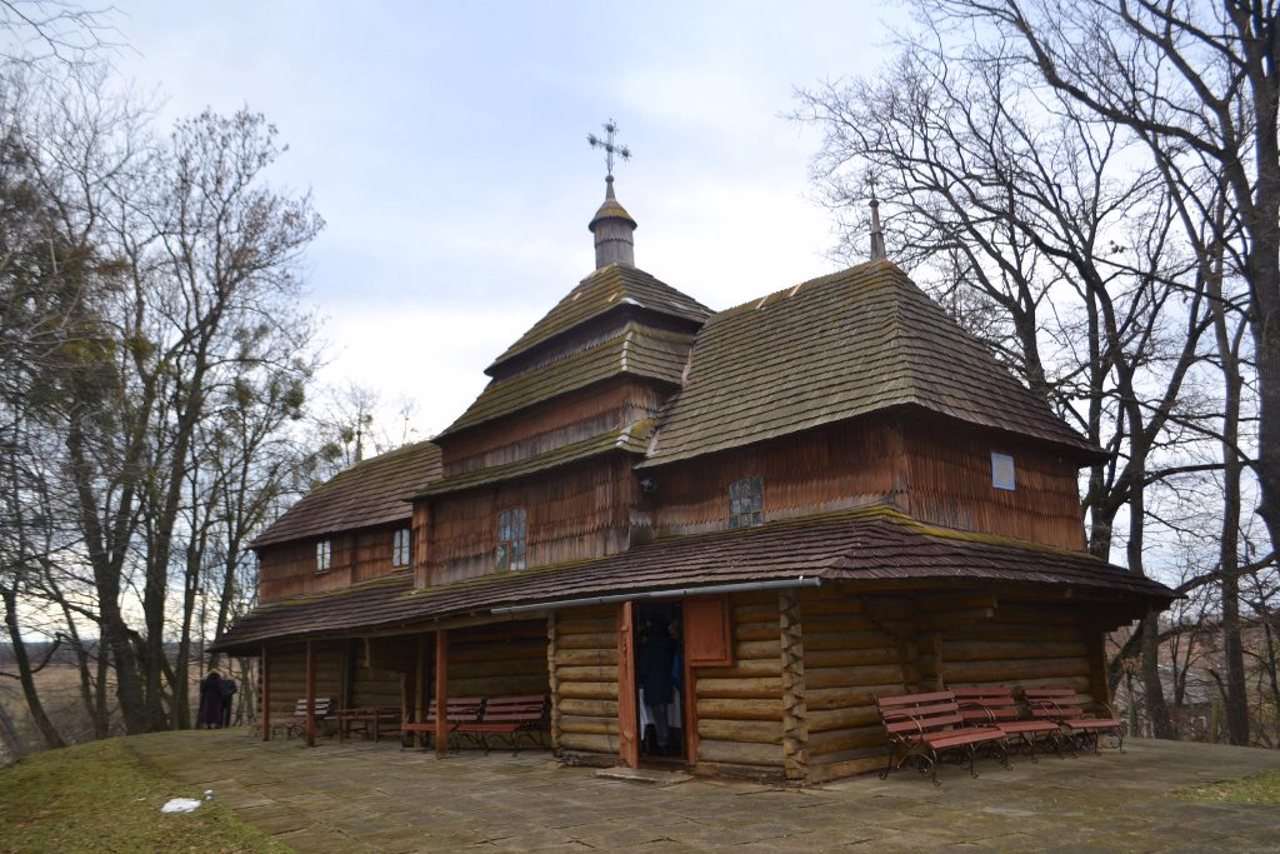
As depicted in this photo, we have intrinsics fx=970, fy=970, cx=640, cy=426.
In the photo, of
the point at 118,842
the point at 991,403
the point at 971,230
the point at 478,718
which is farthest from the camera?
the point at 971,230

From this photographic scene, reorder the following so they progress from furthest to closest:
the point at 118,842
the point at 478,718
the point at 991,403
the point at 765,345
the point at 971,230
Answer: the point at 971,230 < the point at 765,345 < the point at 478,718 < the point at 991,403 < the point at 118,842

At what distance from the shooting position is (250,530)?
115 feet

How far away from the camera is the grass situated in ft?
29.7

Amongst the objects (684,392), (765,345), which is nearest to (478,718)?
(684,392)

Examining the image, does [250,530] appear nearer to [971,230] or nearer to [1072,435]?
[971,230]

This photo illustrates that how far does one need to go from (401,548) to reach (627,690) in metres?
12.3

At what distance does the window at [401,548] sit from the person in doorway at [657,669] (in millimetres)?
11256

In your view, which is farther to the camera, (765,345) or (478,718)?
(765,345)

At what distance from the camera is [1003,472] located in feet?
50.4

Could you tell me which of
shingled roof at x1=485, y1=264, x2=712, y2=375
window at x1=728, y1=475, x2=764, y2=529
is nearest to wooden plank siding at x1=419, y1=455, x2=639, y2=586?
window at x1=728, y1=475, x2=764, y2=529

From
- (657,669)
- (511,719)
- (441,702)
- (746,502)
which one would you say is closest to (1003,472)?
(746,502)

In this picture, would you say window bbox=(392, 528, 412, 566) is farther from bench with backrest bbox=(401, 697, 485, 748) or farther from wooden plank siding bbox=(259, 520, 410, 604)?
bench with backrest bbox=(401, 697, 485, 748)

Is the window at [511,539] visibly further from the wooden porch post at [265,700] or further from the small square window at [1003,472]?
the small square window at [1003,472]

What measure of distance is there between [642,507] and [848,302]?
16.4 ft
